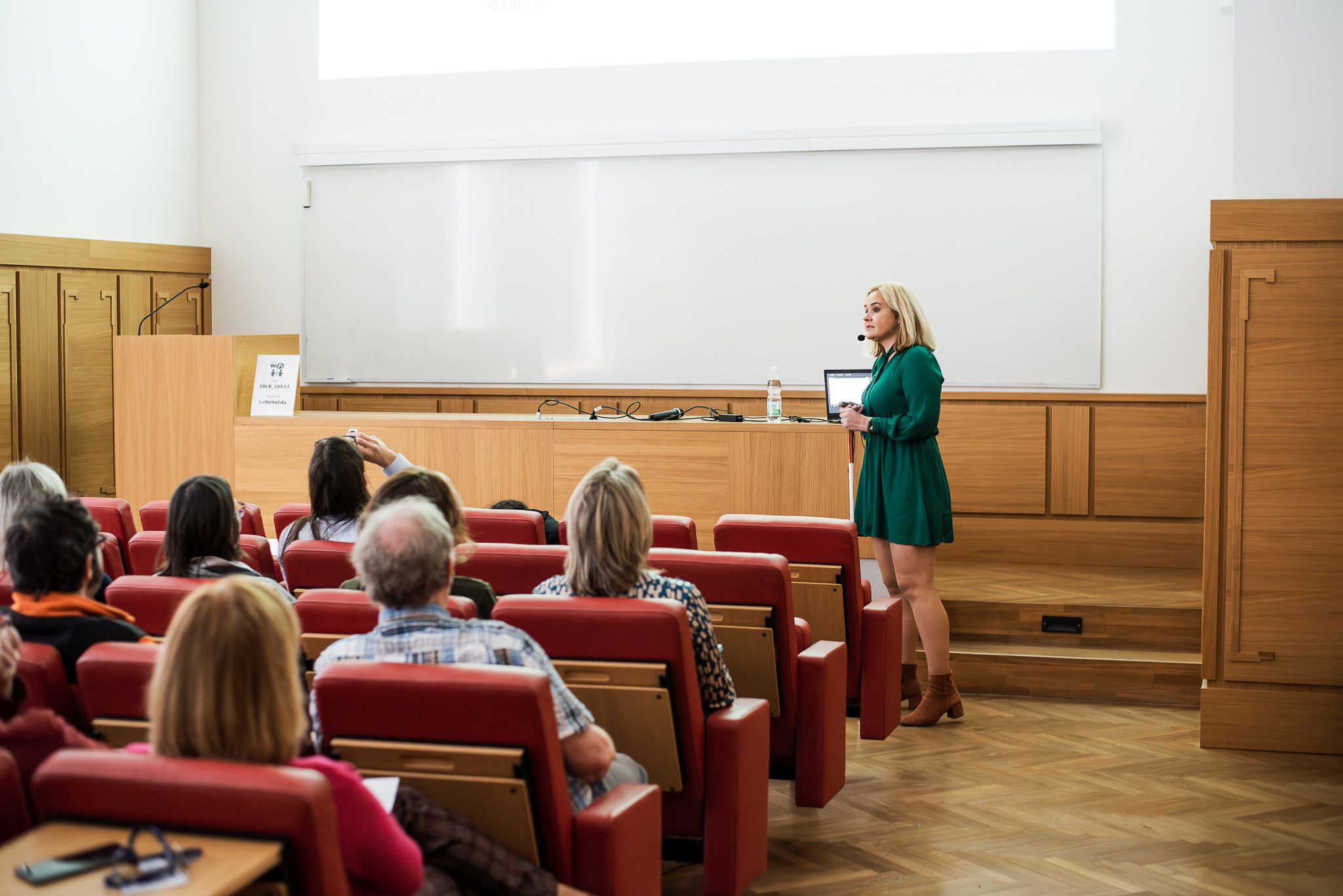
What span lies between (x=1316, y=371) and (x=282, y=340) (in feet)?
16.6

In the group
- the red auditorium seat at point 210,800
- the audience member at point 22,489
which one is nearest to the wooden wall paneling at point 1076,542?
the audience member at point 22,489

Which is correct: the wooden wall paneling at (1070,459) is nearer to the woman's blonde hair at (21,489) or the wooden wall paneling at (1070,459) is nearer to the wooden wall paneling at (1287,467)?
the wooden wall paneling at (1287,467)

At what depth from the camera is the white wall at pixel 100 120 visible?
23.2ft

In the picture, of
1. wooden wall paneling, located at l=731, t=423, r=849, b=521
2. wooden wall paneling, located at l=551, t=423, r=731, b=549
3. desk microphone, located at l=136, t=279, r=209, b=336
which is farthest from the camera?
desk microphone, located at l=136, t=279, r=209, b=336

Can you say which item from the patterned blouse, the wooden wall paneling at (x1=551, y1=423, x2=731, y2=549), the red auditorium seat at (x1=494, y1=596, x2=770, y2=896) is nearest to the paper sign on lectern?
the wooden wall paneling at (x1=551, y1=423, x2=731, y2=549)

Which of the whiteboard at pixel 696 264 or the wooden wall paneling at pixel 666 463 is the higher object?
the whiteboard at pixel 696 264

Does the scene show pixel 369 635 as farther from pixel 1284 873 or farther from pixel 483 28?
pixel 483 28

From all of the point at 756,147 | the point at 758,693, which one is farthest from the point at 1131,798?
the point at 756,147

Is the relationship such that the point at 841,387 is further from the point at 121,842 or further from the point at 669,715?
the point at 121,842

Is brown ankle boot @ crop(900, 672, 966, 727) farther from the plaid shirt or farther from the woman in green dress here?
the plaid shirt

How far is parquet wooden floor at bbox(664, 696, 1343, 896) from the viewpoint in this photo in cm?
346

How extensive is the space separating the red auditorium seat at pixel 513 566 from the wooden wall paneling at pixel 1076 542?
13.8 ft

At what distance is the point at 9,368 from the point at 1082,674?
19.2 feet

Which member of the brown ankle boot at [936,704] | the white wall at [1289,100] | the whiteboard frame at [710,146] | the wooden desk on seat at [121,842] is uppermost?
the whiteboard frame at [710,146]
